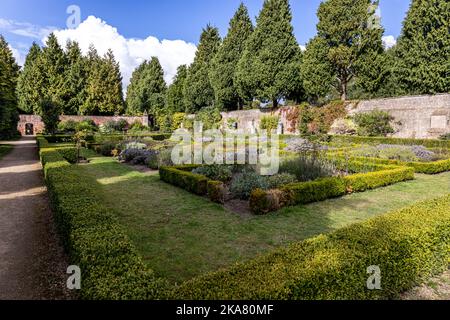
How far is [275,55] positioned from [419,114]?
1543cm

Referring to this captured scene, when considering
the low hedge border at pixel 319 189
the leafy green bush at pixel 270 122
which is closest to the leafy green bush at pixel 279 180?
the low hedge border at pixel 319 189

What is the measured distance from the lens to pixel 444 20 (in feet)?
79.4

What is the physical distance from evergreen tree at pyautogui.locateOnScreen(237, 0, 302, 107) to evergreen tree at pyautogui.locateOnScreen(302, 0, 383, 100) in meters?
2.22

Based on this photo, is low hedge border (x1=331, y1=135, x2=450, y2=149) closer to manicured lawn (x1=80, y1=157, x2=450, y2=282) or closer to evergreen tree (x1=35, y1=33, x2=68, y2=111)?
manicured lawn (x1=80, y1=157, x2=450, y2=282)

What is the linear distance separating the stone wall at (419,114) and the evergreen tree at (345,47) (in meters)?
4.27

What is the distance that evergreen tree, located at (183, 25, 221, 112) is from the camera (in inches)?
1724

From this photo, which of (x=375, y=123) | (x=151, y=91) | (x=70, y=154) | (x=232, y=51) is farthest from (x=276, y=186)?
(x=151, y=91)

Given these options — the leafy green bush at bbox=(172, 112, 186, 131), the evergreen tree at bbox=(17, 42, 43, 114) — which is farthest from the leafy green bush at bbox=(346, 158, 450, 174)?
the evergreen tree at bbox=(17, 42, 43, 114)

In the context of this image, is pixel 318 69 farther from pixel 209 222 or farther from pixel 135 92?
pixel 135 92

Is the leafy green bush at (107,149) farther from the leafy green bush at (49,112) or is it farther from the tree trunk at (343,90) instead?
the tree trunk at (343,90)

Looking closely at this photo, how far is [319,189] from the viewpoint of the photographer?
8.73m

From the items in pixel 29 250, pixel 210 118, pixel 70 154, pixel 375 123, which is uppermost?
pixel 210 118

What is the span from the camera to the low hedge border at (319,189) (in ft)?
25.0
